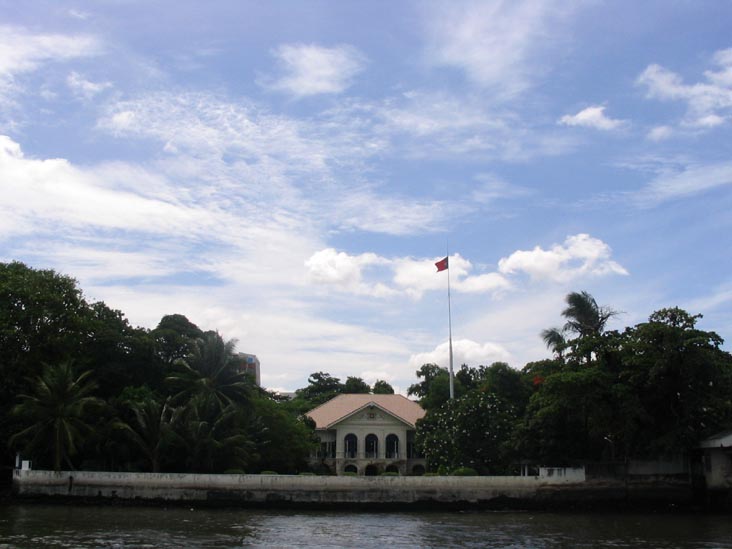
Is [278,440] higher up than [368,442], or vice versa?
[278,440]

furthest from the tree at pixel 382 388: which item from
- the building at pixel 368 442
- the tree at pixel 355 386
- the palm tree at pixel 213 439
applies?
the palm tree at pixel 213 439

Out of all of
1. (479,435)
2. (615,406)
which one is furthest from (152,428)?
(615,406)

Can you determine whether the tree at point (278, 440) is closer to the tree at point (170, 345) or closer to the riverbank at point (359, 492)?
the tree at point (170, 345)

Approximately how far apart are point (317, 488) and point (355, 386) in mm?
47808

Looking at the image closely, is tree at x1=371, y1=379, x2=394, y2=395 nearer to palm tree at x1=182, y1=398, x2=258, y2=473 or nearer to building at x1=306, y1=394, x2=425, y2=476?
building at x1=306, y1=394, x2=425, y2=476

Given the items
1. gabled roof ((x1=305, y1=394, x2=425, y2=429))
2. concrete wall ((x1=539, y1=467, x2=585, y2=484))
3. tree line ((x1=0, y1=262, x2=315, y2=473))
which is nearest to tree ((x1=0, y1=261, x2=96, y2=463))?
tree line ((x1=0, y1=262, x2=315, y2=473))

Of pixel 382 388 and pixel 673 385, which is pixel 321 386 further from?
pixel 673 385

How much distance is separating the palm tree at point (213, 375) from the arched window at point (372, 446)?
19179 mm

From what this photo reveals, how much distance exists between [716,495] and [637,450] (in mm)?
4161

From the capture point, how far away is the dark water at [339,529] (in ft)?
76.3

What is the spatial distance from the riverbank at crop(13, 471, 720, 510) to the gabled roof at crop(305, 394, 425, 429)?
24269 mm

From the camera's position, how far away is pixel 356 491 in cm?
3719

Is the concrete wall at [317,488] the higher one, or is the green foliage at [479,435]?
the green foliage at [479,435]

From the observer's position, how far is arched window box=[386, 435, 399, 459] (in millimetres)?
62237
